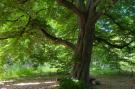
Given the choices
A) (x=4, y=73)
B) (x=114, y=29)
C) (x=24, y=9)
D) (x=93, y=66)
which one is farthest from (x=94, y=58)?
(x=24, y=9)

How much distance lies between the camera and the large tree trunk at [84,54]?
498 inches

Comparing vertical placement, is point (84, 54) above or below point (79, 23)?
below

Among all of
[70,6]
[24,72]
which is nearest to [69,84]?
[70,6]

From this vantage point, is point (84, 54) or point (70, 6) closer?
point (70, 6)

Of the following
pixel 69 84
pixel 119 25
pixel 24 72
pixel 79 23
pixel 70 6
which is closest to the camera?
pixel 69 84

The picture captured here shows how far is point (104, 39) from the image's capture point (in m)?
15.4

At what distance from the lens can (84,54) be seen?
1273 centimetres

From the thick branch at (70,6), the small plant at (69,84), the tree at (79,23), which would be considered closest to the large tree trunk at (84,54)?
the tree at (79,23)

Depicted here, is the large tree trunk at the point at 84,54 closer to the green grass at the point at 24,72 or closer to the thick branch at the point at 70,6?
the thick branch at the point at 70,6

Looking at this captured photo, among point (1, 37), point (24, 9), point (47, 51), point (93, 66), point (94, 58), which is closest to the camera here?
point (24, 9)

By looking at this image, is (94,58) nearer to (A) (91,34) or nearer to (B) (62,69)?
(B) (62,69)

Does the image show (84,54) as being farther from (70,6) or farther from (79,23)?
(70,6)

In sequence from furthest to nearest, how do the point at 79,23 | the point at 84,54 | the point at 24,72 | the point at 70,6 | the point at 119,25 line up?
the point at 24,72, the point at 119,25, the point at 79,23, the point at 84,54, the point at 70,6

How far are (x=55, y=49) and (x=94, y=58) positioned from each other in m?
2.23
